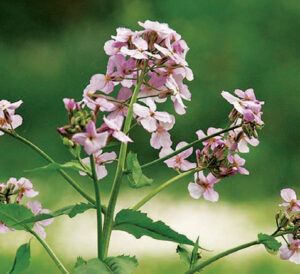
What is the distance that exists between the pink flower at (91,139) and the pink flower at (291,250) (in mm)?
391

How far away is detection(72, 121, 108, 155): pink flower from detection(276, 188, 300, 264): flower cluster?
1.13 ft

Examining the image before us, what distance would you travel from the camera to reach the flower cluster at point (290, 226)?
946 millimetres

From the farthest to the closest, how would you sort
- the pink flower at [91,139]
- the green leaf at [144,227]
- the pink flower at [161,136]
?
the pink flower at [161,136]
the green leaf at [144,227]
the pink flower at [91,139]

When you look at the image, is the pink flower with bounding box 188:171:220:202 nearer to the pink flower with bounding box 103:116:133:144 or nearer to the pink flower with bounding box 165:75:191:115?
the pink flower with bounding box 165:75:191:115

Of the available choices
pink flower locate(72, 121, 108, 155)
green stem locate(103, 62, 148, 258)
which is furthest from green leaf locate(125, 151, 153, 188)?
pink flower locate(72, 121, 108, 155)

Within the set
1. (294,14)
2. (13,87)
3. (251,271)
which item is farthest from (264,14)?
(251,271)

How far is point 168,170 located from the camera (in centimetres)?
332

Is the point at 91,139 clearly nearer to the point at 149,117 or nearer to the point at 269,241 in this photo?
the point at 149,117

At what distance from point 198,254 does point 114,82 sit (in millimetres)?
303

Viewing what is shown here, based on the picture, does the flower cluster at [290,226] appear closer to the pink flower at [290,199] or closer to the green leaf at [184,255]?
the pink flower at [290,199]

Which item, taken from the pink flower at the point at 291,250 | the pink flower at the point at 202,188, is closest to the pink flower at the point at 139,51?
the pink flower at the point at 202,188

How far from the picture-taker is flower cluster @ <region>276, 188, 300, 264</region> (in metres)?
0.95

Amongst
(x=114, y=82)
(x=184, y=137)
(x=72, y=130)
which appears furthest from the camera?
(x=184, y=137)

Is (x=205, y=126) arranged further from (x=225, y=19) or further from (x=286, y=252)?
(x=286, y=252)
